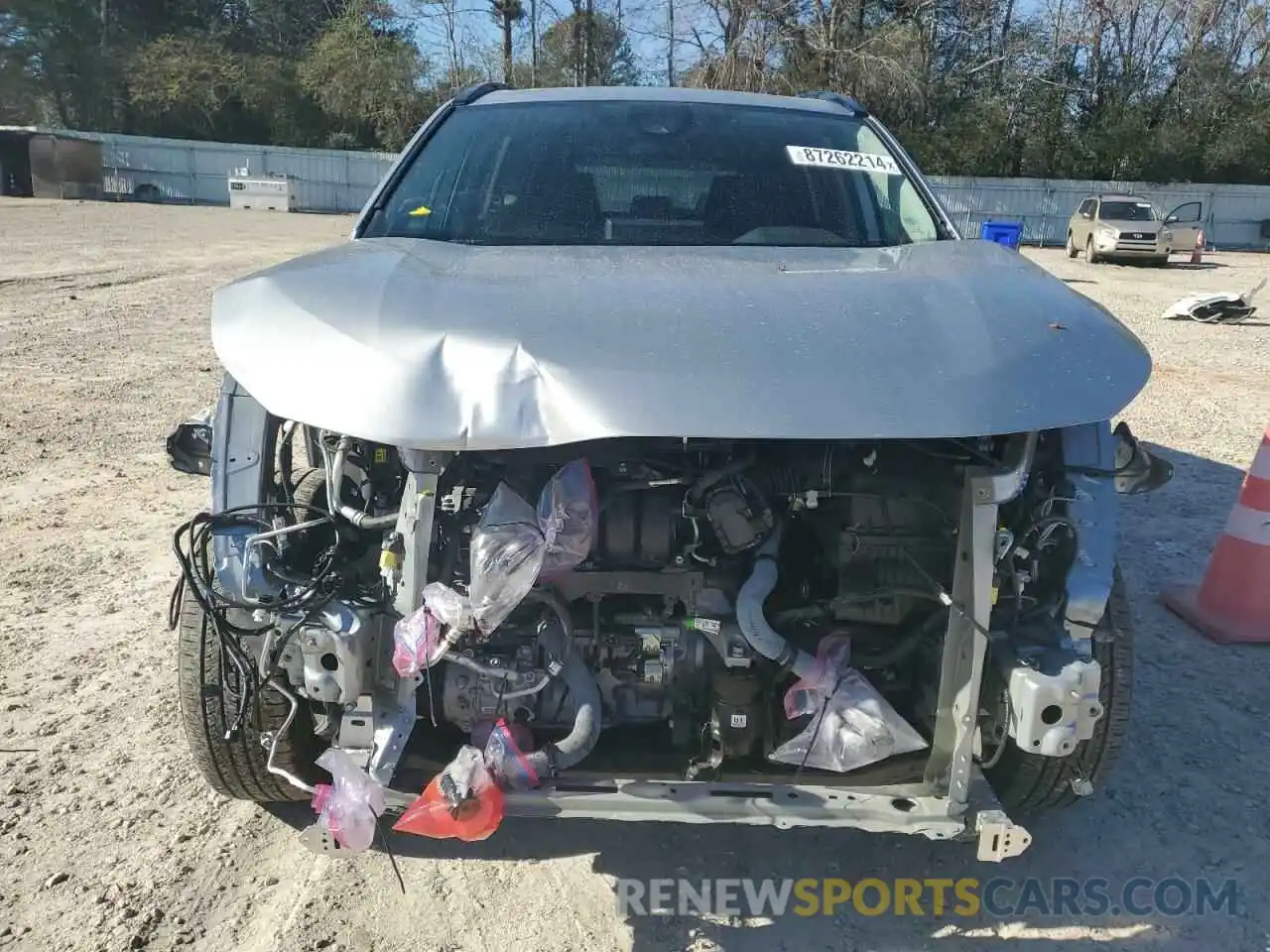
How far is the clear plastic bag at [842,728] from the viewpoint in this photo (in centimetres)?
246

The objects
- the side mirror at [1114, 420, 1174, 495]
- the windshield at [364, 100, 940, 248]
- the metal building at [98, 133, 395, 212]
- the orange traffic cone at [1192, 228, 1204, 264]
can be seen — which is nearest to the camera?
the side mirror at [1114, 420, 1174, 495]

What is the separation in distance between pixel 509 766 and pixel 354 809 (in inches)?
13.5

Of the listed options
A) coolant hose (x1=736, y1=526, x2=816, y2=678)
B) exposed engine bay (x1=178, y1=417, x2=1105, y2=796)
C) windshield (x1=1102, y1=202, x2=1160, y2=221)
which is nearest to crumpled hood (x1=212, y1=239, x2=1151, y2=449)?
exposed engine bay (x1=178, y1=417, x2=1105, y2=796)

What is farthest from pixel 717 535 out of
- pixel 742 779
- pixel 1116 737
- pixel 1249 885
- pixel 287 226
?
pixel 287 226

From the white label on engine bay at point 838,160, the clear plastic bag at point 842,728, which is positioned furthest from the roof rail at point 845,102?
the clear plastic bag at point 842,728

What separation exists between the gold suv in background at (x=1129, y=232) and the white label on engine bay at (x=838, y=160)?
851 inches

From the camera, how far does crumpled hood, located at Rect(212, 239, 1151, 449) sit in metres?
2.01

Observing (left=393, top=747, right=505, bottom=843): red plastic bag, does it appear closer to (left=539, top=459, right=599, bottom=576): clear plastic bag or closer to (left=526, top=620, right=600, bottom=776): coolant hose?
(left=526, top=620, right=600, bottom=776): coolant hose

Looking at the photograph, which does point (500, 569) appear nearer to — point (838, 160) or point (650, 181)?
point (650, 181)

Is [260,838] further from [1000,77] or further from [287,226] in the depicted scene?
[1000,77]

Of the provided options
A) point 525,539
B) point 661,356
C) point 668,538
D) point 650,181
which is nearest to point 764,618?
point 668,538

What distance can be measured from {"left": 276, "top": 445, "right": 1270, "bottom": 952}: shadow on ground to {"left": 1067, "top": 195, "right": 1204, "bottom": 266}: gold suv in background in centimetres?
2169

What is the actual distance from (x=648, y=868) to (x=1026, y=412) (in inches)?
60.4

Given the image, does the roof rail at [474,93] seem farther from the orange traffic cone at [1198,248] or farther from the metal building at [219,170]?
the metal building at [219,170]
